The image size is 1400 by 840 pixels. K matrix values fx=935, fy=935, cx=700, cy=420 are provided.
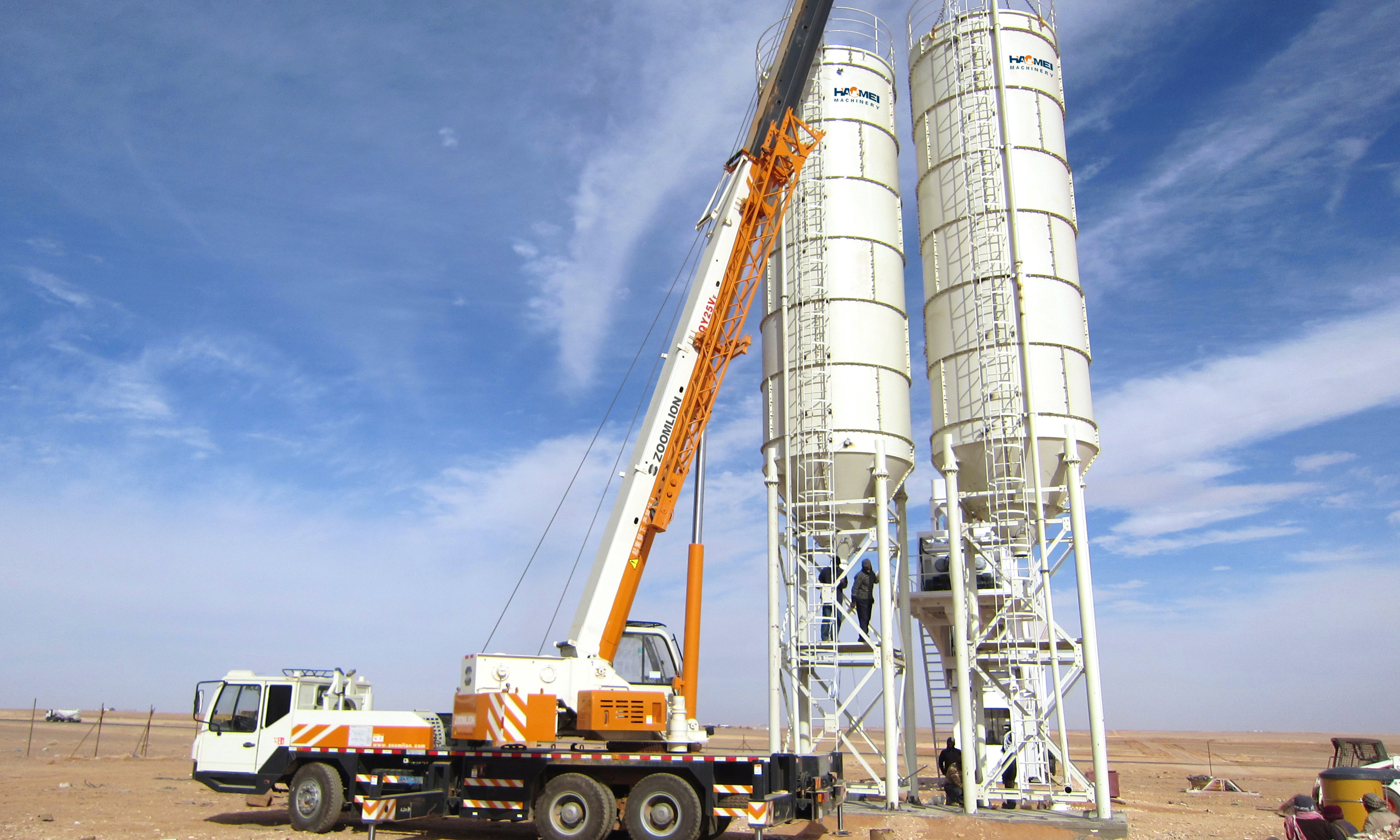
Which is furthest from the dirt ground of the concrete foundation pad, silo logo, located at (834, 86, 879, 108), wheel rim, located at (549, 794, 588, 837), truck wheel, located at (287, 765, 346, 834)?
silo logo, located at (834, 86, 879, 108)

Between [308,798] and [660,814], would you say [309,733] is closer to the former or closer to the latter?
[308,798]

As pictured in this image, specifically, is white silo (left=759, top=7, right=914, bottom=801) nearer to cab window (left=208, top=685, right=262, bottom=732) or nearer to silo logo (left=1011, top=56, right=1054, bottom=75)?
silo logo (left=1011, top=56, right=1054, bottom=75)

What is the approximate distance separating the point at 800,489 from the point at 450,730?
773 cm

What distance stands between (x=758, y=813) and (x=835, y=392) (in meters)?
8.63

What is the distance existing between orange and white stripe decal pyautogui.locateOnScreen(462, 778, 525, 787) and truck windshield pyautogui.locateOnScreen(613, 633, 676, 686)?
1.98 meters

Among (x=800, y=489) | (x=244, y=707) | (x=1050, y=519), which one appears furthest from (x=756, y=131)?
(x=244, y=707)

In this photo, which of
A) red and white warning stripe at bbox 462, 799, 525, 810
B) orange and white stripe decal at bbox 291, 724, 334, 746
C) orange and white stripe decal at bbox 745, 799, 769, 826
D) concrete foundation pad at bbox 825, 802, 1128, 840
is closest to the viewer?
orange and white stripe decal at bbox 745, 799, 769, 826

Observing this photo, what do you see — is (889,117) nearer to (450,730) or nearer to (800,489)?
(800,489)

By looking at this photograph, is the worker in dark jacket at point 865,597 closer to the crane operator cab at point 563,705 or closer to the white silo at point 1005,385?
the white silo at point 1005,385

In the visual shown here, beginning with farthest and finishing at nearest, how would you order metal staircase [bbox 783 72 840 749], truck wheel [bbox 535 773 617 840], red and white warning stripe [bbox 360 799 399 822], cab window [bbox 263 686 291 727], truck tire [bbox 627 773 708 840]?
1. metal staircase [bbox 783 72 840 749]
2. cab window [bbox 263 686 291 727]
3. red and white warning stripe [bbox 360 799 399 822]
4. truck wheel [bbox 535 773 617 840]
5. truck tire [bbox 627 773 708 840]

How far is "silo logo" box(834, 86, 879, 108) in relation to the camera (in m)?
19.9

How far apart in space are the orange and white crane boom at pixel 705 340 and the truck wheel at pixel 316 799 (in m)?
4.13

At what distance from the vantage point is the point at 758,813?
11.5 meters

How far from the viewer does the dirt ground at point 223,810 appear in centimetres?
1374
